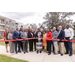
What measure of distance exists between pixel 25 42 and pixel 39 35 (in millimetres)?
1252

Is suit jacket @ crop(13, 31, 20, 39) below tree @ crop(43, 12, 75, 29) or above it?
below

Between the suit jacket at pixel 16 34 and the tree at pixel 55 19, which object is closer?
the suit jacket at pixel 16 34

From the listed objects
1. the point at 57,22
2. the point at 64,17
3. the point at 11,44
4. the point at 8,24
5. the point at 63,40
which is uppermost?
the point at 8,24

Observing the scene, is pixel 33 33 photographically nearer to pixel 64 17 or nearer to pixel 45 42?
pixel 45 42

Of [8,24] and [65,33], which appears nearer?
[65,33]

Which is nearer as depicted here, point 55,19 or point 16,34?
point 16,34

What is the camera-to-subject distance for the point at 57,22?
420 inches

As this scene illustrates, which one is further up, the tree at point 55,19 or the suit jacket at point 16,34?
the tree at point 55,19

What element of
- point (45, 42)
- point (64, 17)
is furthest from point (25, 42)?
point (64, 17)

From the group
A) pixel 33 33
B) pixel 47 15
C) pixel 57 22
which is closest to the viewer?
pixel 33 33

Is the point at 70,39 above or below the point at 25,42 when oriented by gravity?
above

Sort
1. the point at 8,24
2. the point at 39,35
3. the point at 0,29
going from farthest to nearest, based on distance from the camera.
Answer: the point at 8,24 < the point at 0,29 < the point at 39,35

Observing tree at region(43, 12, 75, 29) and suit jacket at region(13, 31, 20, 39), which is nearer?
suit jacket at region(13, 31, 20, 39)

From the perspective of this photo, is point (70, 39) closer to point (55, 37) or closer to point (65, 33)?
point (65, 33)
